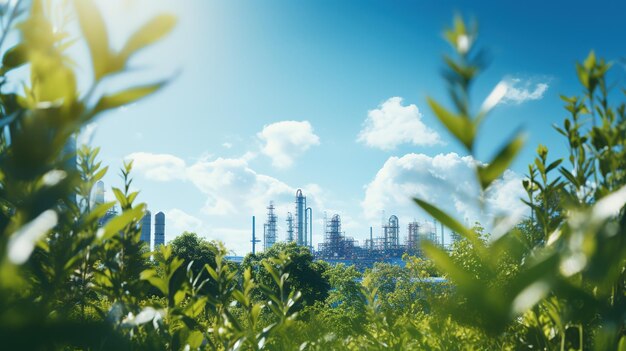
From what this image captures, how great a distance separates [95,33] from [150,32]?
0.06 m

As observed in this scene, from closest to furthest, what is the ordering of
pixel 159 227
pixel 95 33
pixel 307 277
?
pixel 95 33
pixel 307 277
pixel 159 227

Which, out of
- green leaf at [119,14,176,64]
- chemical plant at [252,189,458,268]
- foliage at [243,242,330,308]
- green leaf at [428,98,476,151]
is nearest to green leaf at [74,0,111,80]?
green leaf at [119,14,176,64]

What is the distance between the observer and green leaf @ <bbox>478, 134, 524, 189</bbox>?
1.50 ft

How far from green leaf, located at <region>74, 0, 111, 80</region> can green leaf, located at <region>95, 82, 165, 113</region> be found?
29mm

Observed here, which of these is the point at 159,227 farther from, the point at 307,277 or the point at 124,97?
the point at 124,97

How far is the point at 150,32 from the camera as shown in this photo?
19.7 inches

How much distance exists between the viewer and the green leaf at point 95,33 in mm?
449

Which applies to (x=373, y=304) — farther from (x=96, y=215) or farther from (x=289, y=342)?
(x=96, y=215)

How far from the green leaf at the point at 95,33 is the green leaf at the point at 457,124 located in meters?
0.33

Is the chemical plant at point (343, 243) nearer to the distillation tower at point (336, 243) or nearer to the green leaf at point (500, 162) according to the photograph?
the distillation tower at point (336, 243)

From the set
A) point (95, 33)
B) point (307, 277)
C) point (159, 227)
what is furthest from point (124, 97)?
point (159, 227)

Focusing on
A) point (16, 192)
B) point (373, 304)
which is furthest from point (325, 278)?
point (16, 192)

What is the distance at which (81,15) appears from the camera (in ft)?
1.47

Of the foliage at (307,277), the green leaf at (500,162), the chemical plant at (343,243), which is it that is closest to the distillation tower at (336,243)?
the chemical plant at (343,243)
